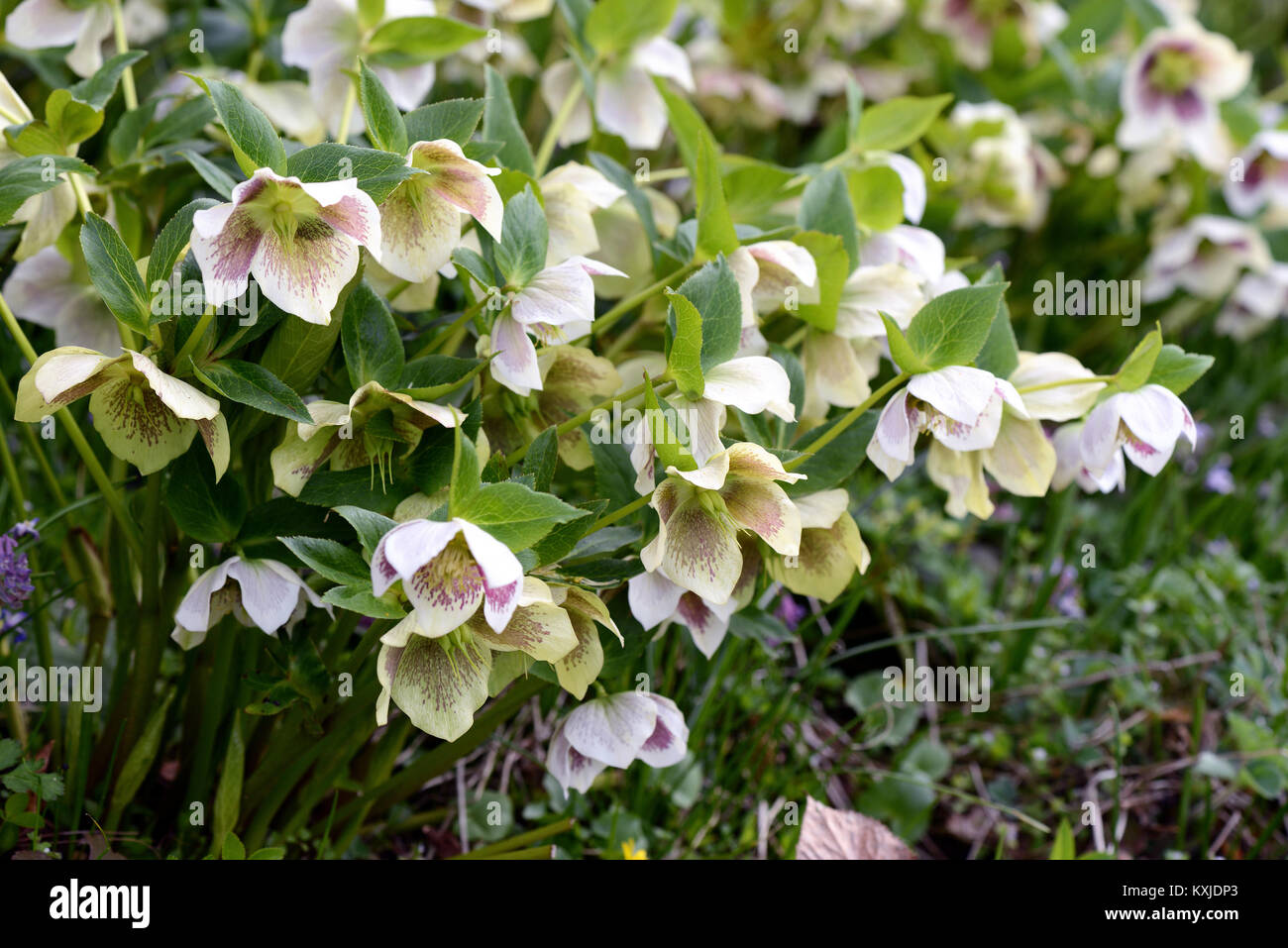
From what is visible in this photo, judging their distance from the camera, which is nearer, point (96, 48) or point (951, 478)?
point (951, 478)

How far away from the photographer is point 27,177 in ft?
2.30

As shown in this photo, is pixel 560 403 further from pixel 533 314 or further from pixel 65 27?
pixel 65 27

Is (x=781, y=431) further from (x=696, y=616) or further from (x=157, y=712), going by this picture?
(x=157, y=712)

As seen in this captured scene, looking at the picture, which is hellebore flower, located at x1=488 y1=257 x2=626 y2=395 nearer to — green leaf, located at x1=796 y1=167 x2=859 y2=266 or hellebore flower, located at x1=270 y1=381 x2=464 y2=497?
hellebore flower, located at x1=270 y1=381 x2=464 y2=497

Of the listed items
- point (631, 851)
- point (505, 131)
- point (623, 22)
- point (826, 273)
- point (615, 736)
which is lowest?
point (631, 851)

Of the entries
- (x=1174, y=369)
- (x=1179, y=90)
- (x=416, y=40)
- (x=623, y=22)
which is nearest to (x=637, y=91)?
(x=623, y=22)

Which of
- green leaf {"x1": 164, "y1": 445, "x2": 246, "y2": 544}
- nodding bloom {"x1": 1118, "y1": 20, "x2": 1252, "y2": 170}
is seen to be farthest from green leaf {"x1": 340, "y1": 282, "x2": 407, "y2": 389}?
nodding bloom {"x1": 1118, "y1": 20, "x2": 1252, "y2": 170}

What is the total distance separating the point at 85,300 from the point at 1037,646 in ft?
3.56

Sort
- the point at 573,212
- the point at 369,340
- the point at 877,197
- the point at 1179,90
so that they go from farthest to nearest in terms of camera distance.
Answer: the point at 1179,90 < the point at 877,197 < the point at 573,212 < the point at 369,340

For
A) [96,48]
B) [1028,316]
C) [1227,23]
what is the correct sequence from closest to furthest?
[96,48] < [1028,316] < [1227,23]

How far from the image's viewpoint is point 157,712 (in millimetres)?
814

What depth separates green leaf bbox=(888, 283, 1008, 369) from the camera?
2.35 ft

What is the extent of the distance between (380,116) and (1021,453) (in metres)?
0.51
